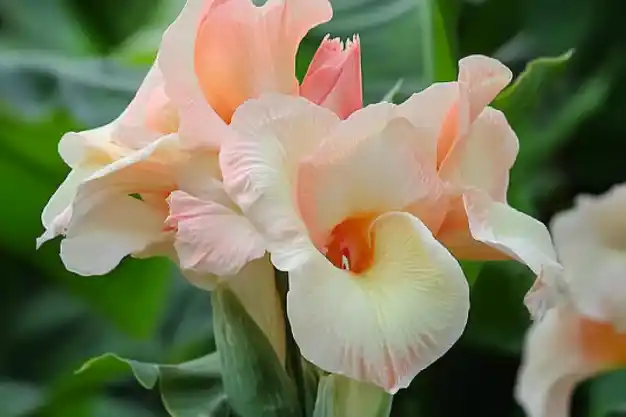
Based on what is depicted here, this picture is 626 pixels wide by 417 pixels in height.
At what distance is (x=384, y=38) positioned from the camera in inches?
26.0

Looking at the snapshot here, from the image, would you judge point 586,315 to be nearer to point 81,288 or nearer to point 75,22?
point 81,288

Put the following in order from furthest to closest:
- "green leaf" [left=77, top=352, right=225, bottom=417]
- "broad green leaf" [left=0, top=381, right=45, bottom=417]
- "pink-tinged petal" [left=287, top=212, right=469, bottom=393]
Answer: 1. "broad green leaf" [left=0, top=381, right=45, bottom=417]
2. "green leaf" [left=77, top=352, right=225, bottom=417]
3. "pink-tinged petal" [left=287, top=212, right=469, bottom=393]

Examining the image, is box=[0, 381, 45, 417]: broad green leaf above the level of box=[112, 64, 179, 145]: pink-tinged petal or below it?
below

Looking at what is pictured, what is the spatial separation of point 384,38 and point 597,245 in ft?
0.91

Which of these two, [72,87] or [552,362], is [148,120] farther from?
[72,87]

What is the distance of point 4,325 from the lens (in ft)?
2.07

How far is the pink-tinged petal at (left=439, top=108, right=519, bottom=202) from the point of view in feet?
0.98

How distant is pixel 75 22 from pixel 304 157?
20.7 inches

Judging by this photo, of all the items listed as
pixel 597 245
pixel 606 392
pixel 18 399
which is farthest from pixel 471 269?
pixel 18 399

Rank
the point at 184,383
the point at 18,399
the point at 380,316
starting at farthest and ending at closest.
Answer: the point at 18,399, the point at 184,383, the point at 380,316

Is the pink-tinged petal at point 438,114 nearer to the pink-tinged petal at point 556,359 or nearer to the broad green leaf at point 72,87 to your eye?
the pink-tinged petal at point 556,359

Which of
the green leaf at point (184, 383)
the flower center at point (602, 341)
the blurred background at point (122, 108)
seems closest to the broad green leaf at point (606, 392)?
the blurred background at point (122, 108)

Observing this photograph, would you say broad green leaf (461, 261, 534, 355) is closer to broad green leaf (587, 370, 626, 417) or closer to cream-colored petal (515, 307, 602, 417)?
broad green leaf (587, 370, 626, 417)

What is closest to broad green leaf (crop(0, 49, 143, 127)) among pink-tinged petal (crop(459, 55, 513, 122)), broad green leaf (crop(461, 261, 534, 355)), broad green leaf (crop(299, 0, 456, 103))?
broad green leaf (crop(299, 0, 456, 103))
